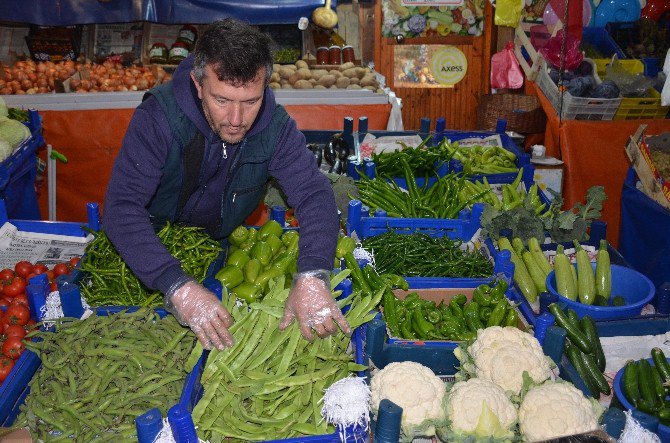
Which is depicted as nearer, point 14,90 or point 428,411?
point 428,411

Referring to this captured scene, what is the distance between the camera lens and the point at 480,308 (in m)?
3.00

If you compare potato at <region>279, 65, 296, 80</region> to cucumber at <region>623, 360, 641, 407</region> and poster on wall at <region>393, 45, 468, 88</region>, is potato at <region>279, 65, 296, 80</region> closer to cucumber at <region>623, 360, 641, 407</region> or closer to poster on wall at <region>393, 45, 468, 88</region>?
poster on wall at <region>393, 45, 468, 88</region>

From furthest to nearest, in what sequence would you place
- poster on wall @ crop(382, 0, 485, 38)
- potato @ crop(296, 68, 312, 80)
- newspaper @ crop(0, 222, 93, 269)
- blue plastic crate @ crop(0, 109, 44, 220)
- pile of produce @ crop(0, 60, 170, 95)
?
poster on wall @ crop(382, 0, 485, 38) < potato @ crop(296, 68, 312, 80) < pile of produce @ crop(0, 60, 170, 95) < blue plastic crate @ crop(0, 109, 44, 220) < newspaper @ crop(0, 222, 93, 269)

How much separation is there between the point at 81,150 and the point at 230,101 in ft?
14.1

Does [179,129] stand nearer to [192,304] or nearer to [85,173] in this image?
[192,304]

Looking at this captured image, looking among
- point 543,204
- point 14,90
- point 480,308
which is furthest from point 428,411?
point 14,90

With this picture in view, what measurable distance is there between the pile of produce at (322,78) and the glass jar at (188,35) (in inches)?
56.9

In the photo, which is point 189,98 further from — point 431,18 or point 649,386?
point 431,18

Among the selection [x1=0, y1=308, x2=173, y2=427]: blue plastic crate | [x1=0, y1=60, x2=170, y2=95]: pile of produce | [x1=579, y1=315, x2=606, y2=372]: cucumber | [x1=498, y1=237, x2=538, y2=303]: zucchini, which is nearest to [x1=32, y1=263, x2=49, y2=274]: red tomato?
[x1=0, y1=308, x2=173, y2=427]: blue plastic crate

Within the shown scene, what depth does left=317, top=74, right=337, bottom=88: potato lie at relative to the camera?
710 centimetres

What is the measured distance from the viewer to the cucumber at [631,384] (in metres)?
2.36

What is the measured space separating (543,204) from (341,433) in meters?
2.82

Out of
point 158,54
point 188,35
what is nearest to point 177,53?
point 158,54

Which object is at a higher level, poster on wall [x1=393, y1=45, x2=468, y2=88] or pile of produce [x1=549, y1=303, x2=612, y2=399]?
poster on wall [x1=393, y1=45, x2=468, y2=88]
